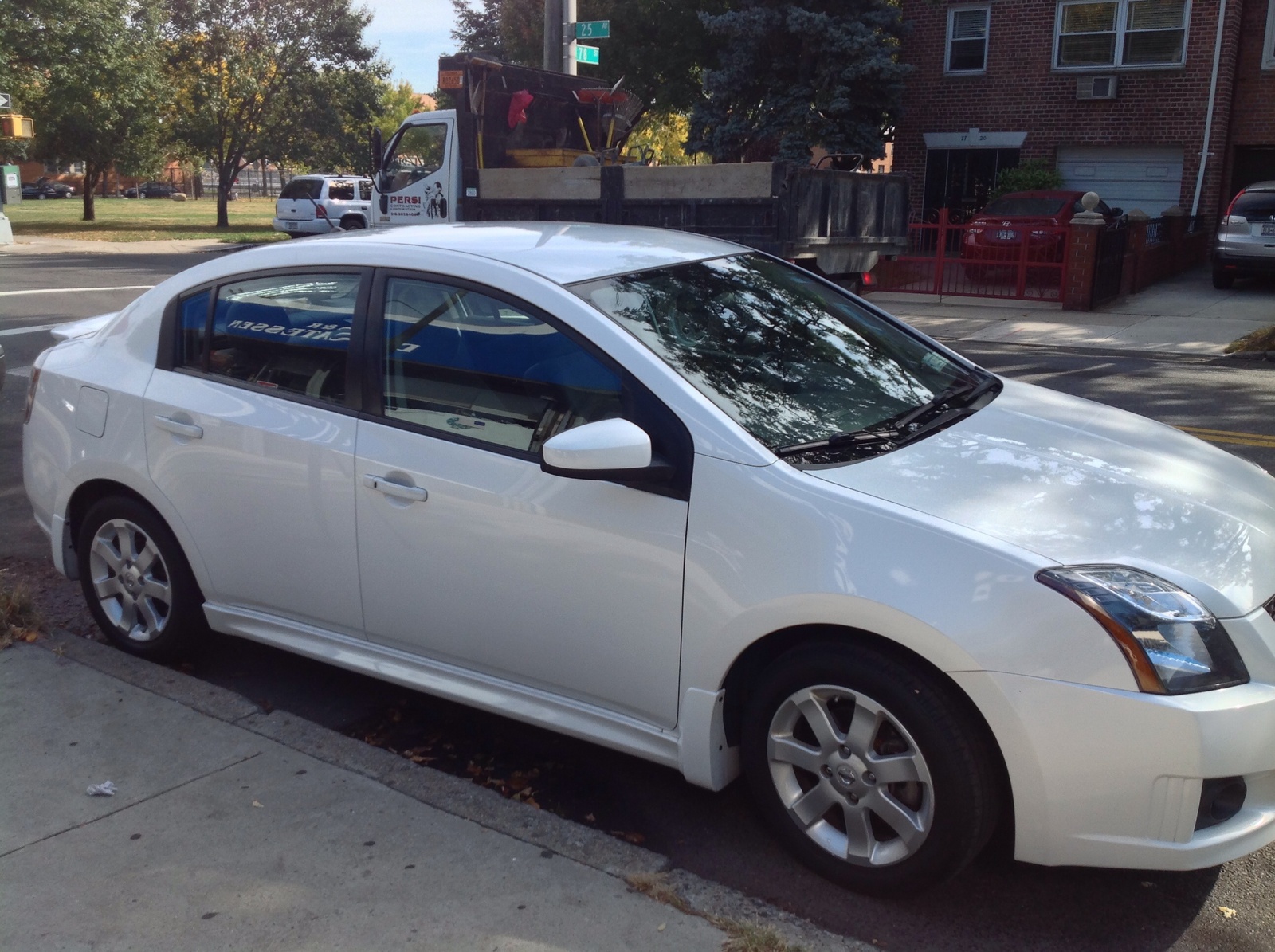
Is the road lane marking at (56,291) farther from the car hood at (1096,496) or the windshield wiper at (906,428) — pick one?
the car hood at (1096,496)

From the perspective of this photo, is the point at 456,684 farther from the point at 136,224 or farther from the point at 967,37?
the point at 136,224

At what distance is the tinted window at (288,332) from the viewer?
12.7 ft

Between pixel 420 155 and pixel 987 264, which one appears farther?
pixel 987 264

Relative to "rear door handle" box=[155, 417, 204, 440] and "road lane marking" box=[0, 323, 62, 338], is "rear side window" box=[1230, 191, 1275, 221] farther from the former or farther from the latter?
"rear door handle" box=[155, 417, 204, 440]

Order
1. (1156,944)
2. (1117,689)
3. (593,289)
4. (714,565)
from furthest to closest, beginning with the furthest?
(593,289)
(714,565)
(1156,944)
(1117,689)

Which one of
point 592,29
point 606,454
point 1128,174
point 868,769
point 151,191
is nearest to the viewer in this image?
point 868,769

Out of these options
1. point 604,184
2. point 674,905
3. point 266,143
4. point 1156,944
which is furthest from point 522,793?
point 266,143

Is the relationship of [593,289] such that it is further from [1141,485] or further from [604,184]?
[604,184]

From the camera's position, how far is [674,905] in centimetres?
285

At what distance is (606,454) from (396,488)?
832 millimetres

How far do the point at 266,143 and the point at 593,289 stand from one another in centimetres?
4130

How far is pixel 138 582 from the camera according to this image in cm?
439

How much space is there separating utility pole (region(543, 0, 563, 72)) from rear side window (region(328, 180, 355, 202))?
60.3ft

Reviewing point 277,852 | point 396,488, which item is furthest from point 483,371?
point 277,852
